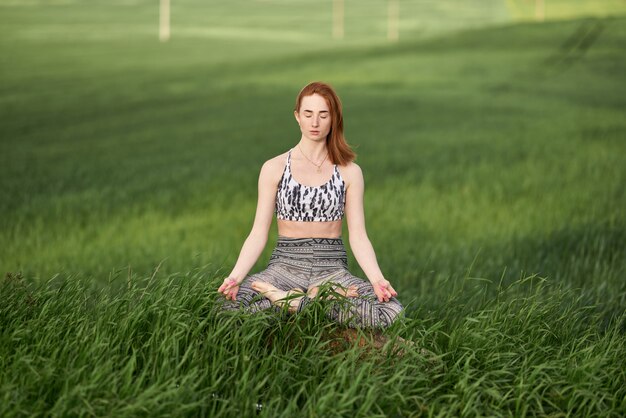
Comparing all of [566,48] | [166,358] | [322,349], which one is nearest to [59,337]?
[166,358]

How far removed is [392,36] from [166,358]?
75.9ft

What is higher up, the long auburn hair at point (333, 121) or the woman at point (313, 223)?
the long auburn hair at point (333, 121)

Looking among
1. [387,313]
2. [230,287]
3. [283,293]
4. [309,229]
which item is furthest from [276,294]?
[387,313]

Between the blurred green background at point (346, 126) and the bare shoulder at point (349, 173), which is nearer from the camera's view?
the bare shoulder at point (349, 173)

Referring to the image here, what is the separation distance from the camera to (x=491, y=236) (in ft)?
26.2

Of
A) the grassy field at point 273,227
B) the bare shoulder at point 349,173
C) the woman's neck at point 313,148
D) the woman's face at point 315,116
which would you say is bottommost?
the grassy field at point 273,227

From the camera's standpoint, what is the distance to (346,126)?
15.0 m

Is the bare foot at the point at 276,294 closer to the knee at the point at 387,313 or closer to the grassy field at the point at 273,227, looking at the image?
the grassy field at the point at 273,227

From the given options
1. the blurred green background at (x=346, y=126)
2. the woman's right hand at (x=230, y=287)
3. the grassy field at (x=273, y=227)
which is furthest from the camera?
the blurred green background at (x=346, y=126)

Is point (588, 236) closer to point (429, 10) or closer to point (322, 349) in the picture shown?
point (322, 349)

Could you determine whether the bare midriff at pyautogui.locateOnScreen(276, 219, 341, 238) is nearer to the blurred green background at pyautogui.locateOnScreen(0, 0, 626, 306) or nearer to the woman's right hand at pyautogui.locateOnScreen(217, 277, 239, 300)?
the woman's right hand at pyautogui.locateOnScreen(217, 277, 239, 300)

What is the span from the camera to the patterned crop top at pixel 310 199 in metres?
3.96

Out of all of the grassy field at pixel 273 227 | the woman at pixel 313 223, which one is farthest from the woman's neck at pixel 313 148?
the grassy field at pixel 273 227

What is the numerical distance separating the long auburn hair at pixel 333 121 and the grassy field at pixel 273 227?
65 cm
